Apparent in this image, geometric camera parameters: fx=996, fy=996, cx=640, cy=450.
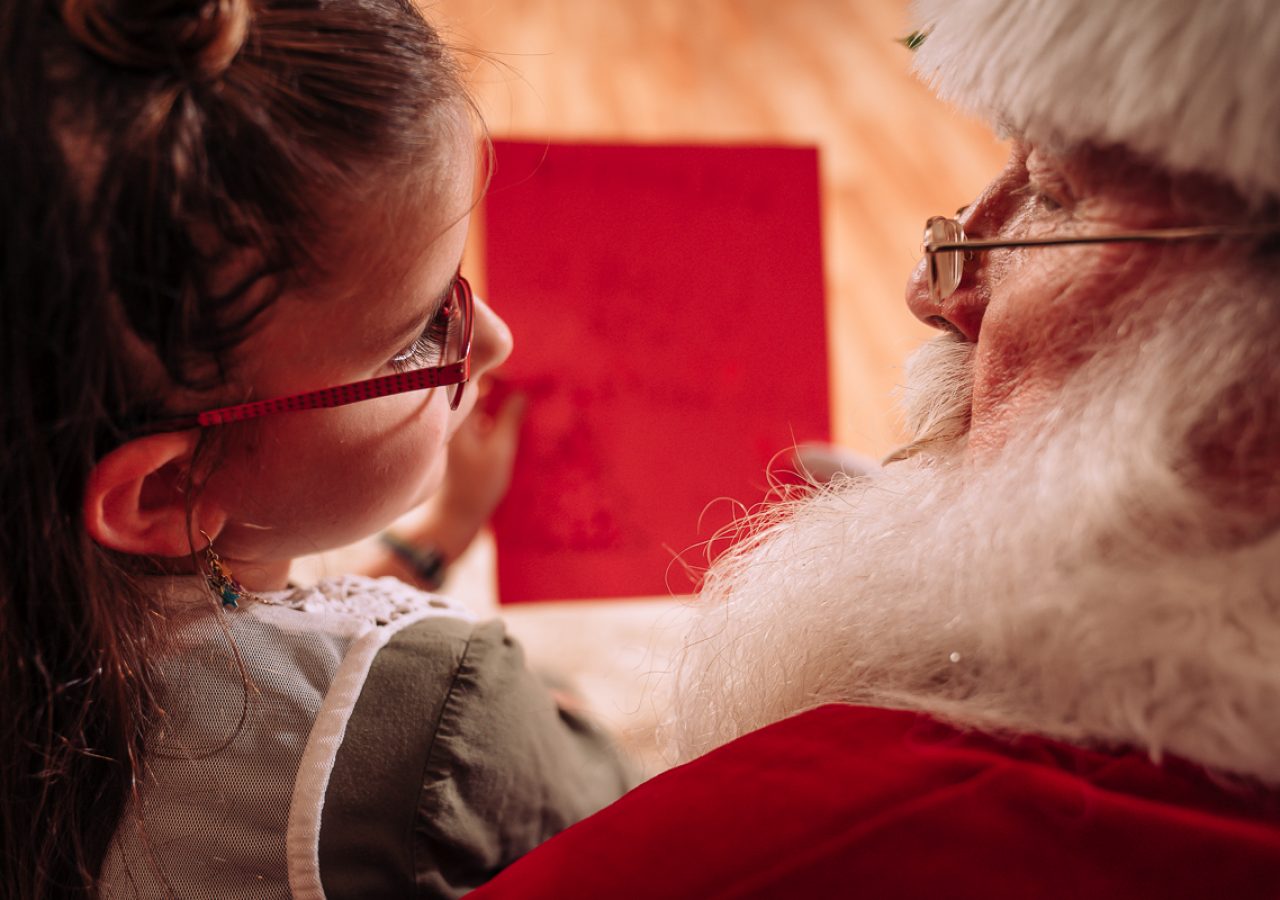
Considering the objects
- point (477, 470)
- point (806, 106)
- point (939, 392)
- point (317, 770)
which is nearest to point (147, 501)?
point (317, 770)

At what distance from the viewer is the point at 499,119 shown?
1.29 meters

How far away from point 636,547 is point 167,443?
2.16 feet

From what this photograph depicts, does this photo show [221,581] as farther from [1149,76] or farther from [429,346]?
[1149,76]

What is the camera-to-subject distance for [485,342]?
655 millimetres

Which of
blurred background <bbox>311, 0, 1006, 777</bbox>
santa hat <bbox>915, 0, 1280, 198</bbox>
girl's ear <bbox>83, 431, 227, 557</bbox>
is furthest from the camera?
blurred background <bbox>311, 0, 1006, 777</bbox>

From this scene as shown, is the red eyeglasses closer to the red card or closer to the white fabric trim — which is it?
the white fabric trim

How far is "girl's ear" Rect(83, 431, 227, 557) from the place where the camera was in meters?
0.47

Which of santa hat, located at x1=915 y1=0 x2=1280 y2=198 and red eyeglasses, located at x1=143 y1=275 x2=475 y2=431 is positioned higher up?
santa hat, located at x1=915 y1=0 x2=1280 y2=198

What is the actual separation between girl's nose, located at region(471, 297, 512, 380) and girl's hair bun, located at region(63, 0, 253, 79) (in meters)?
0.24

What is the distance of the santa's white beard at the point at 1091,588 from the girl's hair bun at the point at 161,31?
1.23ft

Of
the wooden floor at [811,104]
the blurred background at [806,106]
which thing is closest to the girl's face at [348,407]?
the blurred background at [806,106]

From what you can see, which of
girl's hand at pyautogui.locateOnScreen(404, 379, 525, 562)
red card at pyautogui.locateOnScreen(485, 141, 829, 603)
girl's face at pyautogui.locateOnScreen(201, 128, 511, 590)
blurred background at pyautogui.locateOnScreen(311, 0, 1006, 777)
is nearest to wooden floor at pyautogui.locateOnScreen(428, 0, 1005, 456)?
blurred background at pyautogui.locateOnScreen(311, 0, 1006, 777)

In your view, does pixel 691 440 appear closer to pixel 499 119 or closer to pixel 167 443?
pixel 499 119

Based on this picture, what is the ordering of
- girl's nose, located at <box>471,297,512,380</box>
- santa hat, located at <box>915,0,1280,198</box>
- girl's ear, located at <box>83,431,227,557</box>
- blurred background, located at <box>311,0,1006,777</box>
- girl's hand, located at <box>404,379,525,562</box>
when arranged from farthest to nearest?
blurred background, located at <box>311,0,1006,777</box> → girl's hand, located at <box>404,379,525,562</box> → girl's nose, located at <box>471,297,512,380</box> → girl's ear, located at <box>83,431,227,557</box> → santa hat, located at <box>915,0,1280,198</box>
